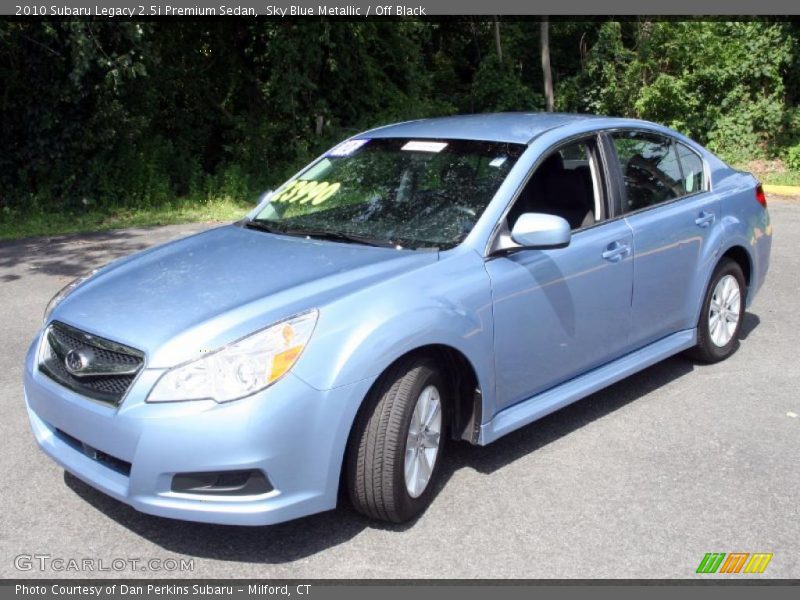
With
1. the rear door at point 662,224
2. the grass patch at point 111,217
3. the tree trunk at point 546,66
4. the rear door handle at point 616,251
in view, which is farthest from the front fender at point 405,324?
the tree trunk at point 546,66

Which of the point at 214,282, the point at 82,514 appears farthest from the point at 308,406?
the point at 82,514

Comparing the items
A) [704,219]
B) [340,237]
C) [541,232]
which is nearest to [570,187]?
[541,232]

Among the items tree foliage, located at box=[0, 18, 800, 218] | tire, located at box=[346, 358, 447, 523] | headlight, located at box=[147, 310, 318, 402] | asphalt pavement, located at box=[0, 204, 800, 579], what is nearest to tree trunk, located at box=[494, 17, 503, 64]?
tree foliage, located at box=[0, 18, 800, 218]

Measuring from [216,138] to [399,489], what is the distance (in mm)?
14691

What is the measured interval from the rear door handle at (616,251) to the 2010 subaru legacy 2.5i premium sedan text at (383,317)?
1 centimetres

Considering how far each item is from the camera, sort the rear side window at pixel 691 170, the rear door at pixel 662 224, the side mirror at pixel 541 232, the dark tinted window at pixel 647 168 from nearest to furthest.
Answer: the side mirror at pixel 541 232 → the rear door at pixel 662 224 → the dark tinted window at pixel 647 168 → the rear side window at pixel 691 170

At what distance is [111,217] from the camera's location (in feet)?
43.1

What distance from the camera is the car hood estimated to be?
11.2 ft

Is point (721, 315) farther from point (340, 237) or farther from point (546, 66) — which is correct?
point (546, 66)

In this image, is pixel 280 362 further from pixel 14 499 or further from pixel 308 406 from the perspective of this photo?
pixel 14 499

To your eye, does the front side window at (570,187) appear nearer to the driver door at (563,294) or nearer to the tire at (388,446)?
the driver door at (563,294)

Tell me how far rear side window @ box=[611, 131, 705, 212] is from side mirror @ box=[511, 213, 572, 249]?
3.45 feet

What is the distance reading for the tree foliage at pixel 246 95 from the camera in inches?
519

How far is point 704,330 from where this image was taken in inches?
222
